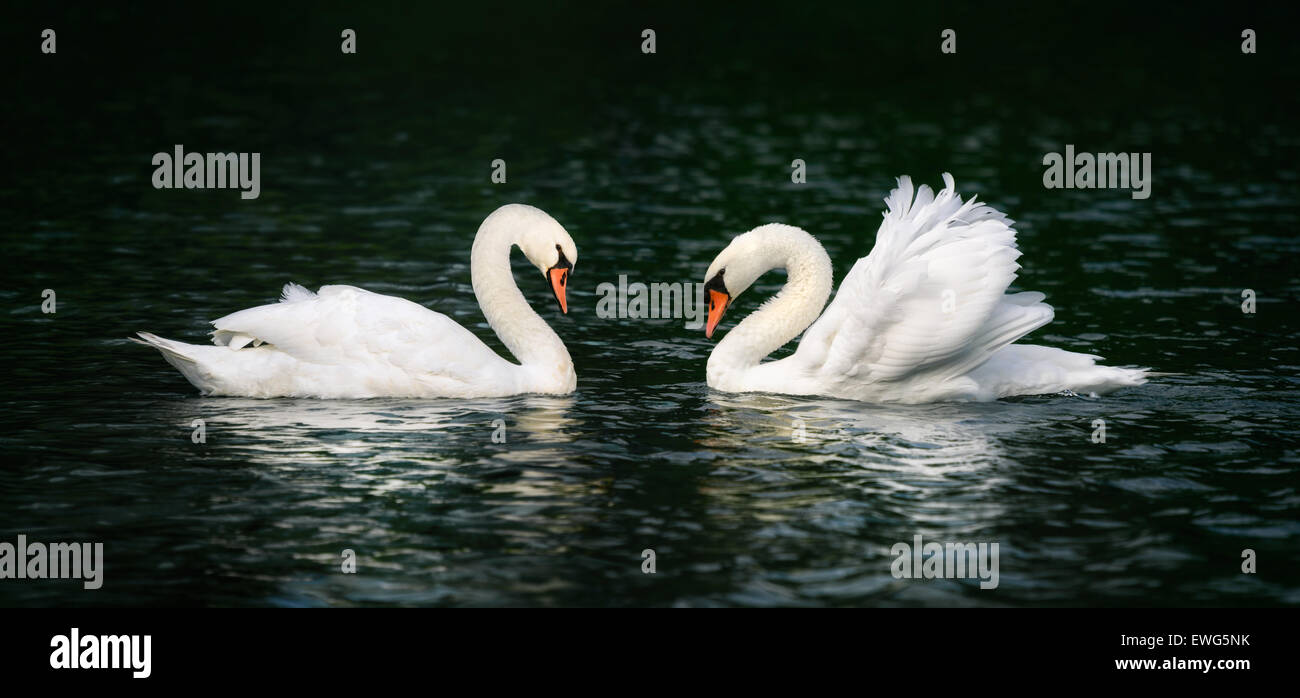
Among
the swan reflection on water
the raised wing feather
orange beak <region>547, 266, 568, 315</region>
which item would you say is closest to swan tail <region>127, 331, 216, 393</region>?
the swan reflection on water

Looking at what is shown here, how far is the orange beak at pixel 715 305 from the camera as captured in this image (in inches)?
603

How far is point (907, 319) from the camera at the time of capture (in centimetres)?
1383

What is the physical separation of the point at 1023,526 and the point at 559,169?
18153mm

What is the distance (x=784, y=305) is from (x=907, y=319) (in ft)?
5.35

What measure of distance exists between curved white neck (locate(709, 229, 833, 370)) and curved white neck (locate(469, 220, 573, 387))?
144 cm

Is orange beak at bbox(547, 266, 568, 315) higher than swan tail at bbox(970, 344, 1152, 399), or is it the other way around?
orange beak at bbox(547, 266, 568, 315)

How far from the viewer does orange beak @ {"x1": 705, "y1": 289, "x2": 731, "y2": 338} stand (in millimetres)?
15328

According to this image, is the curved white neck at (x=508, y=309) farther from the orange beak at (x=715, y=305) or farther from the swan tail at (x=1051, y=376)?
the swan tail at (x=1051, y=376)

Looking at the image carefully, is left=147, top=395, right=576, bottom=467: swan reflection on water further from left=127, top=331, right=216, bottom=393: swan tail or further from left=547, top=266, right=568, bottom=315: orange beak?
left=547, top=266, right=568, bottom=315: orange beak

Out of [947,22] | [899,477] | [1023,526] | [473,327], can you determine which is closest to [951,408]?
[899,477]

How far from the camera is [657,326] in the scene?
1839 cm

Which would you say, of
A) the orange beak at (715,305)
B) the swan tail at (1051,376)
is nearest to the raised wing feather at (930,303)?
the swan tail at (1051,376)

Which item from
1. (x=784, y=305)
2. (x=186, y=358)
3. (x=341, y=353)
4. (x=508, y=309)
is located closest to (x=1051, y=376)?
(x=784, y=305)
